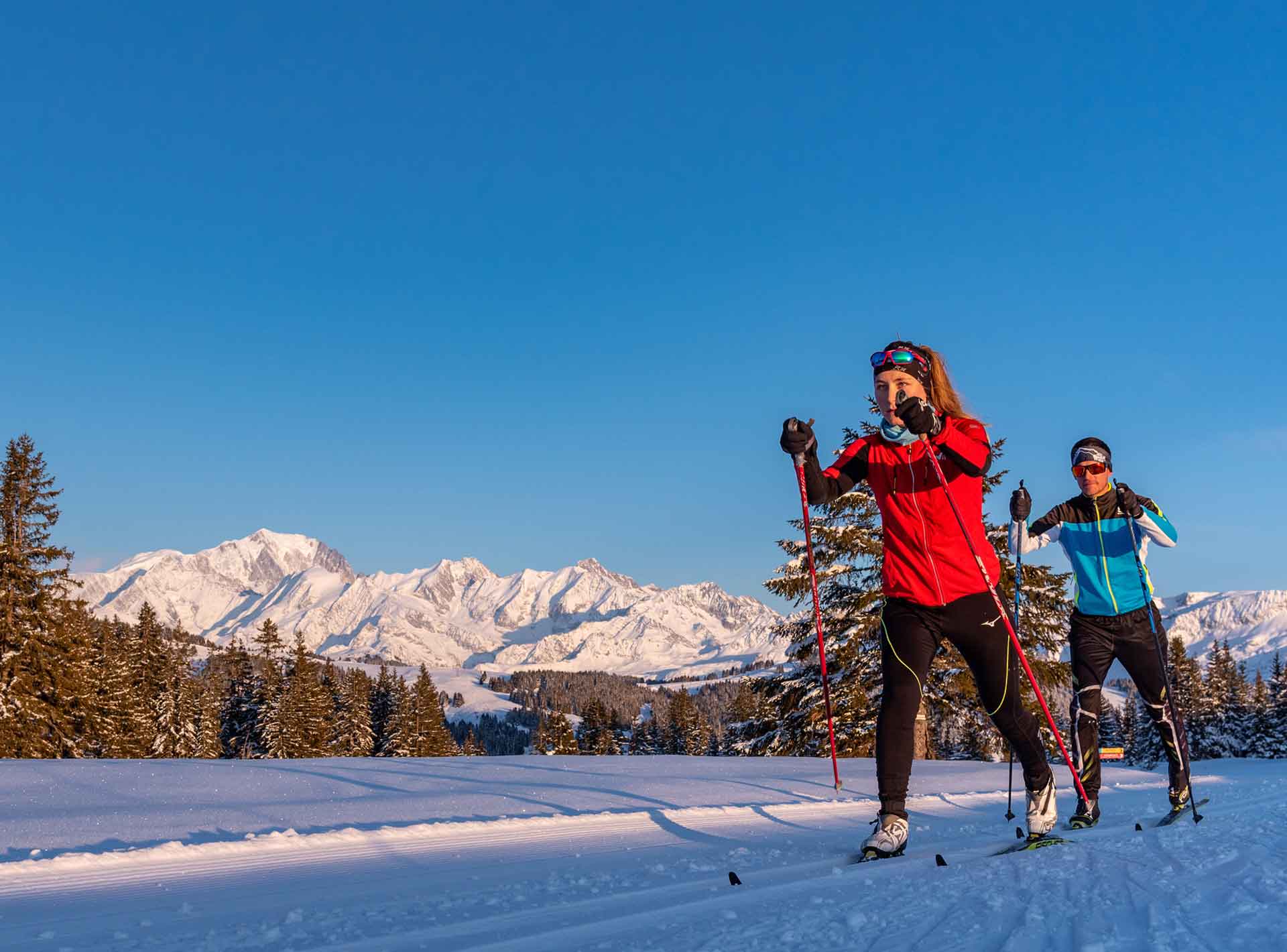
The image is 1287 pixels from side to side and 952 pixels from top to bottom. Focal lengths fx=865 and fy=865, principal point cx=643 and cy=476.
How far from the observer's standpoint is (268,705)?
42.3 meters

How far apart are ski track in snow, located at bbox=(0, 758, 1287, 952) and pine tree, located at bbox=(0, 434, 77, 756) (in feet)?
68.3

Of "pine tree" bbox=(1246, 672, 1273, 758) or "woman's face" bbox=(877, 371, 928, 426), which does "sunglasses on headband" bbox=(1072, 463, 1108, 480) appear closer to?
"woman's face" bbox=(877, 371, 928, 426)

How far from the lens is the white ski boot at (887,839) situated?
12.8ft

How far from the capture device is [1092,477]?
617 centimetres

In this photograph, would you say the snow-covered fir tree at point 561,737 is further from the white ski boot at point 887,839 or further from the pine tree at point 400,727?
the white ski boot at point 887,839

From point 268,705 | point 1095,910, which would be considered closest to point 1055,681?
point 1095,910

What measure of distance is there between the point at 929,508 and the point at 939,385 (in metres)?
0.72

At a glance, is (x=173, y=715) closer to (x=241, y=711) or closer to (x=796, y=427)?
(x=241, y=711)

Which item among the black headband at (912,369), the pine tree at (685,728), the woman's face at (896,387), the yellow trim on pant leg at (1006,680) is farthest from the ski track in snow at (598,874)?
the pine tree at (685,728)

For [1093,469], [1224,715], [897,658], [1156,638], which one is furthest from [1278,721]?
[897,658]

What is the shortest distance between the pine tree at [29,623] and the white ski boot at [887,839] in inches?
1038

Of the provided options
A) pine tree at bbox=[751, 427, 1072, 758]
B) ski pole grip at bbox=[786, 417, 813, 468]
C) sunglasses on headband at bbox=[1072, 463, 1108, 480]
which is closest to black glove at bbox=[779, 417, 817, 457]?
ski pole grip at bbox=[786, 417, 813, 468]

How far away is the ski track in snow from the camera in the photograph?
2.50m

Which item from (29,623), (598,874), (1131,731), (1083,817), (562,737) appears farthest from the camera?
(562,737)
